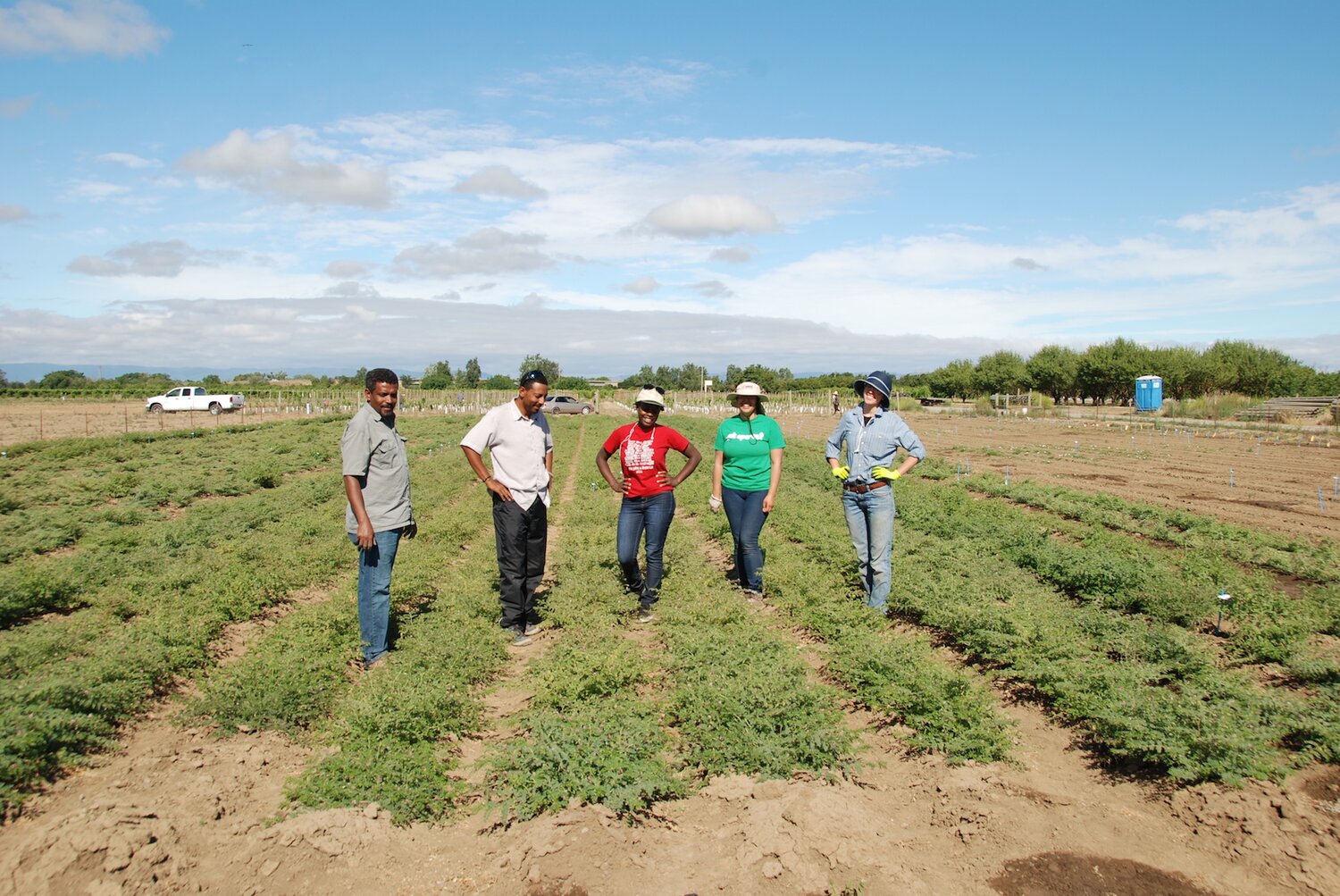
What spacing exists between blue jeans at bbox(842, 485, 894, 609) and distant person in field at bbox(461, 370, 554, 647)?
252cm

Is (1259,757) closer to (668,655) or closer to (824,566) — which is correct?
(668,655)

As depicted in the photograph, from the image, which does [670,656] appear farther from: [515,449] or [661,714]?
[515,449]

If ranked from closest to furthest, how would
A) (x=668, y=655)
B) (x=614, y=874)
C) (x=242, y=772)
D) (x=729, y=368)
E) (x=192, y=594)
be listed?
1. (x=614, y=874)
2. (x=242, y=772)
3. (x=668, y=655)
4. (x=192, y=594)
5. (x=729, y=368)

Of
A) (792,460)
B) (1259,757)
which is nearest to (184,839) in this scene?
(1259,757)

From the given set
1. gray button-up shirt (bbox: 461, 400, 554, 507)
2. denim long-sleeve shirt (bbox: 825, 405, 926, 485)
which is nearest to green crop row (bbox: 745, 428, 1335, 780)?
denim long-sleeve shirt (bbox: 825, 405, 926, 485)

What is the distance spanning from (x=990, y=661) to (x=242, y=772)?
4.72 metres

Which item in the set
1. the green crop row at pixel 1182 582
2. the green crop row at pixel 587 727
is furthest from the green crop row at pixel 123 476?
the green crop row at pixel 1182 582

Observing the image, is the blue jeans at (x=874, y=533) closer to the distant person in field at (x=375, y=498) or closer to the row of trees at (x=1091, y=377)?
the distant person in field at (x=375, y=498)

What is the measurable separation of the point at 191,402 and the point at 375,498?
45409mm

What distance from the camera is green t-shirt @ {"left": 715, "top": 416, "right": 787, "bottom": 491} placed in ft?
22.9

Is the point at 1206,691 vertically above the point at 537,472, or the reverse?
the point at 537,472

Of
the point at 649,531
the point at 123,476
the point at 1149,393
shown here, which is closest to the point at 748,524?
the point at 649,531

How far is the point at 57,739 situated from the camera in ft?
13.1

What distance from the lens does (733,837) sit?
3496 mm
